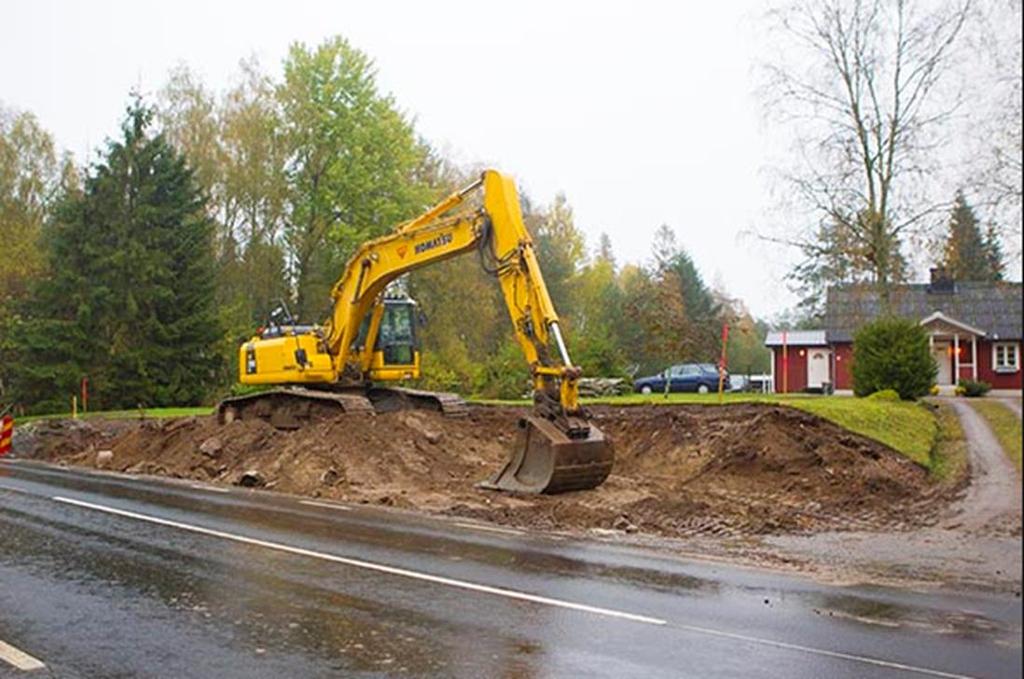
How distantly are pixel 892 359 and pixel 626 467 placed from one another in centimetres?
725

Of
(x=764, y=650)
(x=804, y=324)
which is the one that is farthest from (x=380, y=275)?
(x=804, y=324)

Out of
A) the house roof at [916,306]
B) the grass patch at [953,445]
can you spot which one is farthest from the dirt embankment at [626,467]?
the grass patch at [953,445]

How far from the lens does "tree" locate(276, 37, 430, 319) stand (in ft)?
158

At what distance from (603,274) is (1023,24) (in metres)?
71.8

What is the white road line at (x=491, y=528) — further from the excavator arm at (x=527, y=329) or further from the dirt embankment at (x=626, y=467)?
the excavator arm at (x=527, y=329)

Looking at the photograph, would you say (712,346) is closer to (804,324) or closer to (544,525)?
(544,525)

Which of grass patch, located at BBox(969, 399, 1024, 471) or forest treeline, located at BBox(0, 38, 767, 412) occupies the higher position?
forest treeline, located at BBox(0, 38, 767, 412)

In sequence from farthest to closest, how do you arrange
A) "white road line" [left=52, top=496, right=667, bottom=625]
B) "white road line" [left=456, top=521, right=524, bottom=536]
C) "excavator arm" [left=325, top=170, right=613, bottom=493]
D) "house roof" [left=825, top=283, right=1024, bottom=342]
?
"excavator arm" [left=325, top=170, right=613, bottom=493] → "white road line" [left=456, top=521, right=524, bottom=536] → "white road line" [left=52, top=496, right=667, bottom=625] → "house roof" [left=825, top=283, right=1024, bottom=342]

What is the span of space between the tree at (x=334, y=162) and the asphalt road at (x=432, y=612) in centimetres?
3713

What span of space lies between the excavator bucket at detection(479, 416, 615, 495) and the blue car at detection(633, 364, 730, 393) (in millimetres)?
31618

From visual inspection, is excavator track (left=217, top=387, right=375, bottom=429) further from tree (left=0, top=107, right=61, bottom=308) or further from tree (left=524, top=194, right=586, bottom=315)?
tree (left=524, top=194, right=586, bottom=315)

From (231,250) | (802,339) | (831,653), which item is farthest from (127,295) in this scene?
(831,653)

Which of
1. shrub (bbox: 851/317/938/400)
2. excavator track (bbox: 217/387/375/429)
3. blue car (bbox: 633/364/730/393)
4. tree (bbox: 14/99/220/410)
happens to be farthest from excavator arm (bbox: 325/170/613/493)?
blue car (bbox: 633/364/730/393)

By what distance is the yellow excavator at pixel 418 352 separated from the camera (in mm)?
15203
